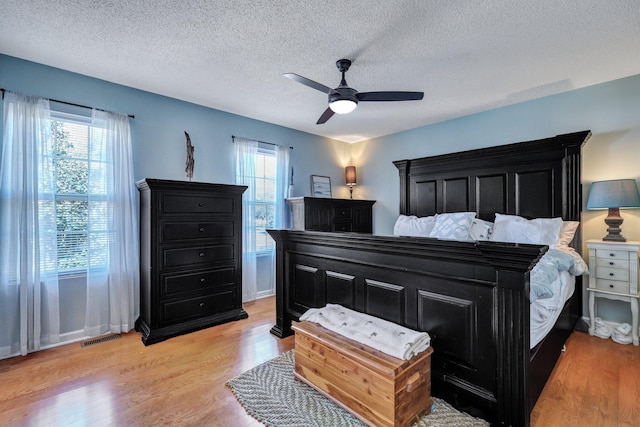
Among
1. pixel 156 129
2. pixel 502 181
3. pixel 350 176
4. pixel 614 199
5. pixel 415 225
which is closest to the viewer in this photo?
pixel 614 199

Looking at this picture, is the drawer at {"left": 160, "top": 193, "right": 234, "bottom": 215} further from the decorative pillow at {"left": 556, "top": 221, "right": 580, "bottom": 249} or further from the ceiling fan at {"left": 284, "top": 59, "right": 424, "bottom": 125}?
the decorative pillow at {"left": 556, "top": 221, "right": 580, "bottom": 249}

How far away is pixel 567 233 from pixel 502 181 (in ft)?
2.83

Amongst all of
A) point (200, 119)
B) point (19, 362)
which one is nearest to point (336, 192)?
point (200, 119)

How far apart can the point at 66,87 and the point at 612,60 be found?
490 centimetres

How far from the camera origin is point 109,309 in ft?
9.53

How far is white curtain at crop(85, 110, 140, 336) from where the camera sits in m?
2.81

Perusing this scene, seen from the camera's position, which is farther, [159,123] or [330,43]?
[159,123]

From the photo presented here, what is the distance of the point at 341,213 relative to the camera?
4.59 meters

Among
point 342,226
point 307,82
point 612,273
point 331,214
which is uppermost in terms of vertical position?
point 307,82

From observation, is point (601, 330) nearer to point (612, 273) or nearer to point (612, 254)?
point (612, 273)

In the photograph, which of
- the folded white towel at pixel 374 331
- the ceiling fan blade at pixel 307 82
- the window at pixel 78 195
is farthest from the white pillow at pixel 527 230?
the window at pixel 78 195

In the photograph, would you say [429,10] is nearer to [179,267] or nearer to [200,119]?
[200,119]

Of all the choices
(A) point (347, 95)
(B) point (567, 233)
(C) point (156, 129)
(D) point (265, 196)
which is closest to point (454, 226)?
(B) point (567, 233)

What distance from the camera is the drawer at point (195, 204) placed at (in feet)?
9.38
